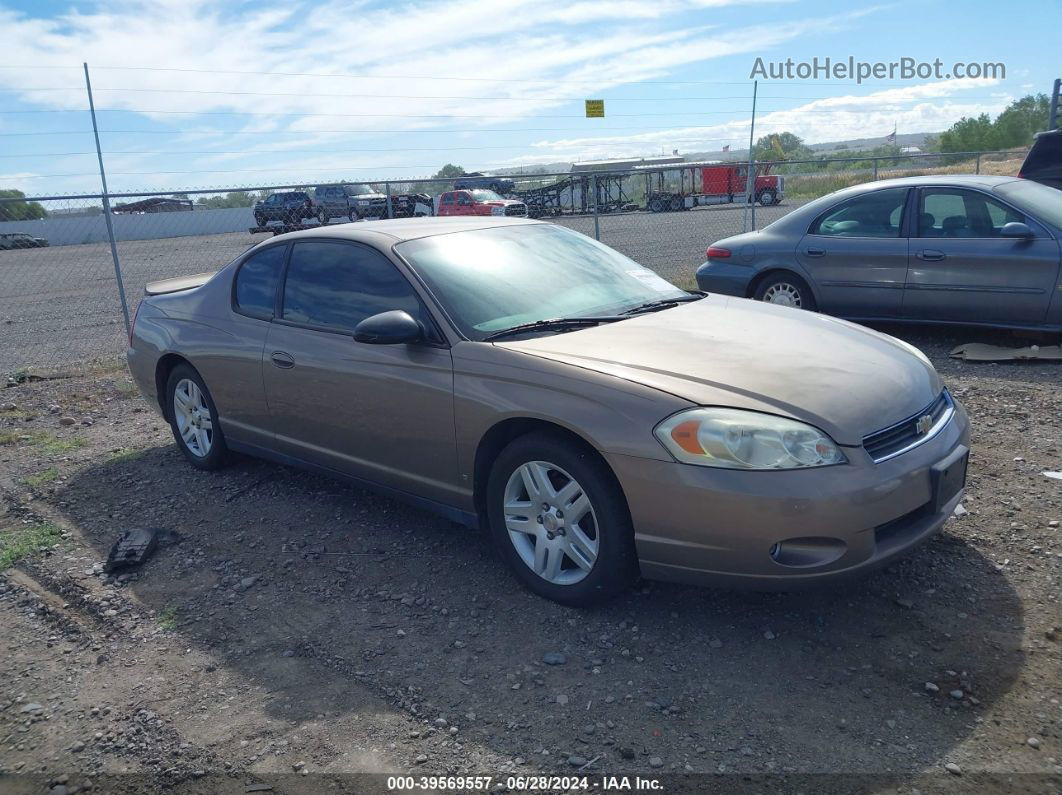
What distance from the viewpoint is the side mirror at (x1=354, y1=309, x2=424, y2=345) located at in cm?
387

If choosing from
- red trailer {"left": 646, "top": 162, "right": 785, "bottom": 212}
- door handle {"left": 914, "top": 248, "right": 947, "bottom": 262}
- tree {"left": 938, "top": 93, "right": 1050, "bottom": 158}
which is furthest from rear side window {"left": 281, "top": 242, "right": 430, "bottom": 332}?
tree {"left": 938, "top": 93, "right": 1050, "bottom": 158}

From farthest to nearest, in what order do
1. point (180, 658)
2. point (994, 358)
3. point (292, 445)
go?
point (994, 358) < point (292, 445) < point (180, 658)

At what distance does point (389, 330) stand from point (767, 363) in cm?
164

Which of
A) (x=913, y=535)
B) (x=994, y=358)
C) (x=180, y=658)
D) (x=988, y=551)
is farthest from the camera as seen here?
(x=994, y=358)

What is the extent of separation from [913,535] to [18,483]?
5507 millimetres

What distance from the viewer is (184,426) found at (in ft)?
19.0

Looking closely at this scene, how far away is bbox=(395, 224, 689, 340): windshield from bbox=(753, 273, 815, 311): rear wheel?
13.0ft

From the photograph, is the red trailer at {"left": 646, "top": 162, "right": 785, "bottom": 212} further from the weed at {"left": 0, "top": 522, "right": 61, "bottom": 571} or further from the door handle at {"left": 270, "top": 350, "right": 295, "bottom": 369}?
the weed at {"left": 0, "top": 522, "right": 61, "bottom": 571}

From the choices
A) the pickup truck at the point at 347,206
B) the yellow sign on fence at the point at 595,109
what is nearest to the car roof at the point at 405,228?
the pickup truck at the point at 347,206

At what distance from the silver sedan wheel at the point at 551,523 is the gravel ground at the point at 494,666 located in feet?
0.66

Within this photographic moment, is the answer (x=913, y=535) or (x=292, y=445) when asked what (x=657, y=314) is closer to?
(x=913, y=535)

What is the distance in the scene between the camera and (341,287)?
4555mm

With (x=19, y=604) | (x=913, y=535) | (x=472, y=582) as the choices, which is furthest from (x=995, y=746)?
(x=19, y=604)

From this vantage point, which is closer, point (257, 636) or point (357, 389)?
point (257, 636)
